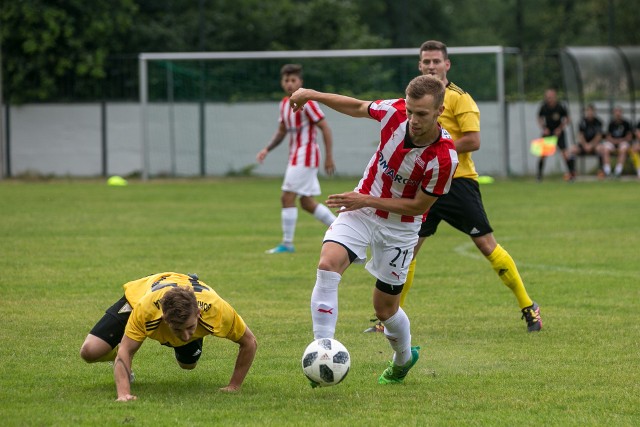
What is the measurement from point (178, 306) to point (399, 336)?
1.44 m

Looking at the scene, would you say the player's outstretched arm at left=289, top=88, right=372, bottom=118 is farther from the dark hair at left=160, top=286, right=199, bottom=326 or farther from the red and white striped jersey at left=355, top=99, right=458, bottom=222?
the dark hair at left=160, top=286, right=199, bottom=326

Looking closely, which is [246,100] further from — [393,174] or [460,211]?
[393,174]

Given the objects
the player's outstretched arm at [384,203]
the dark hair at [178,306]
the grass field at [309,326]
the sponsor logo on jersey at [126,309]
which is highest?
the player's outstretched arm at [384,203]

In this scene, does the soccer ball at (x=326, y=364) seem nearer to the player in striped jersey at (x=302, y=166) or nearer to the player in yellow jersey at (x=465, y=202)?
the player in yellow jersey at (x=465, y=202)

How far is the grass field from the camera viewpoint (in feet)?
18.0

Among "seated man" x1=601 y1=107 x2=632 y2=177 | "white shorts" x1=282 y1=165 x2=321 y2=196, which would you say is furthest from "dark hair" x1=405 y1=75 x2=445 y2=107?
"seated man" x1=601 y1=107 x2=632 y2=177

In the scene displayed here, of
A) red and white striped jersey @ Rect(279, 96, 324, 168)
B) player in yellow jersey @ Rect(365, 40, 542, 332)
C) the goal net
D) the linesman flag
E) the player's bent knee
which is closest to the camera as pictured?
the player's bent knee

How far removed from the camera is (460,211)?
780cm

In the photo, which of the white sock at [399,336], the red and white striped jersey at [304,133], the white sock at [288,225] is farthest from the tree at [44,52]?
the white sock at [399,336]

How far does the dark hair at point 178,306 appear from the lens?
17.4 feet

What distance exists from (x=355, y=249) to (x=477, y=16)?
5081 centimetres

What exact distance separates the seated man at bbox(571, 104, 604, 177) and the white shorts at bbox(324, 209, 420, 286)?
19.1 m

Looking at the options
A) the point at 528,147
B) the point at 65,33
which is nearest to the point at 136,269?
the point at 528,147

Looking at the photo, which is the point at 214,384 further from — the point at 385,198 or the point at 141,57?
the point at 141,57
